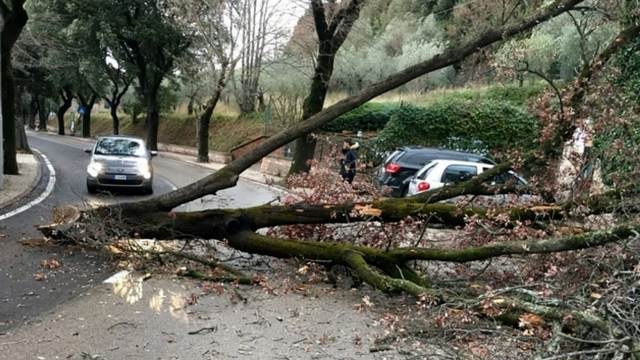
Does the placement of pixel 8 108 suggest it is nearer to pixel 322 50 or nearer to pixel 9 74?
pixel 9 74

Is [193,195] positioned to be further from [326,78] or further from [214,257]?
[326,78]

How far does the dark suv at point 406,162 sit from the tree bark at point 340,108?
8285 millimetres


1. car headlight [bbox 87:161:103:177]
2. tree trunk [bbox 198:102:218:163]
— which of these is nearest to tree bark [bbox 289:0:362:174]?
car headlight [bbox 87:161:103:177]

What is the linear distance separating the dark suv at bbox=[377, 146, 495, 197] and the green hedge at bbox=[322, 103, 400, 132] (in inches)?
432

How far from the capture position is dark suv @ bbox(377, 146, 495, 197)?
17750mm

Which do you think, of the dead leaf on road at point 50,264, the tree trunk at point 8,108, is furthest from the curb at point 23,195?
the dead leaf on road at point 50,264

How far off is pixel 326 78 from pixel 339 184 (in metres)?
12.0

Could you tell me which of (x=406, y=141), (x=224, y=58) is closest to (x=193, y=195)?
(x=406, y=141)

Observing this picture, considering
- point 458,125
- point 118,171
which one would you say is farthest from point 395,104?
point 118,171

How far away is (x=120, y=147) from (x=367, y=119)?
13641 mm

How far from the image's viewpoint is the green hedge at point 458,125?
83.8ft

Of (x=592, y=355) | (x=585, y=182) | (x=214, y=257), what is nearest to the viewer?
(x=592, y=355)

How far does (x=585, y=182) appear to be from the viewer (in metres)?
7.86

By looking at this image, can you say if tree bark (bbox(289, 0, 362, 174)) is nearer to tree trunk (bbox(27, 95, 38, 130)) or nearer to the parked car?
the parked car
